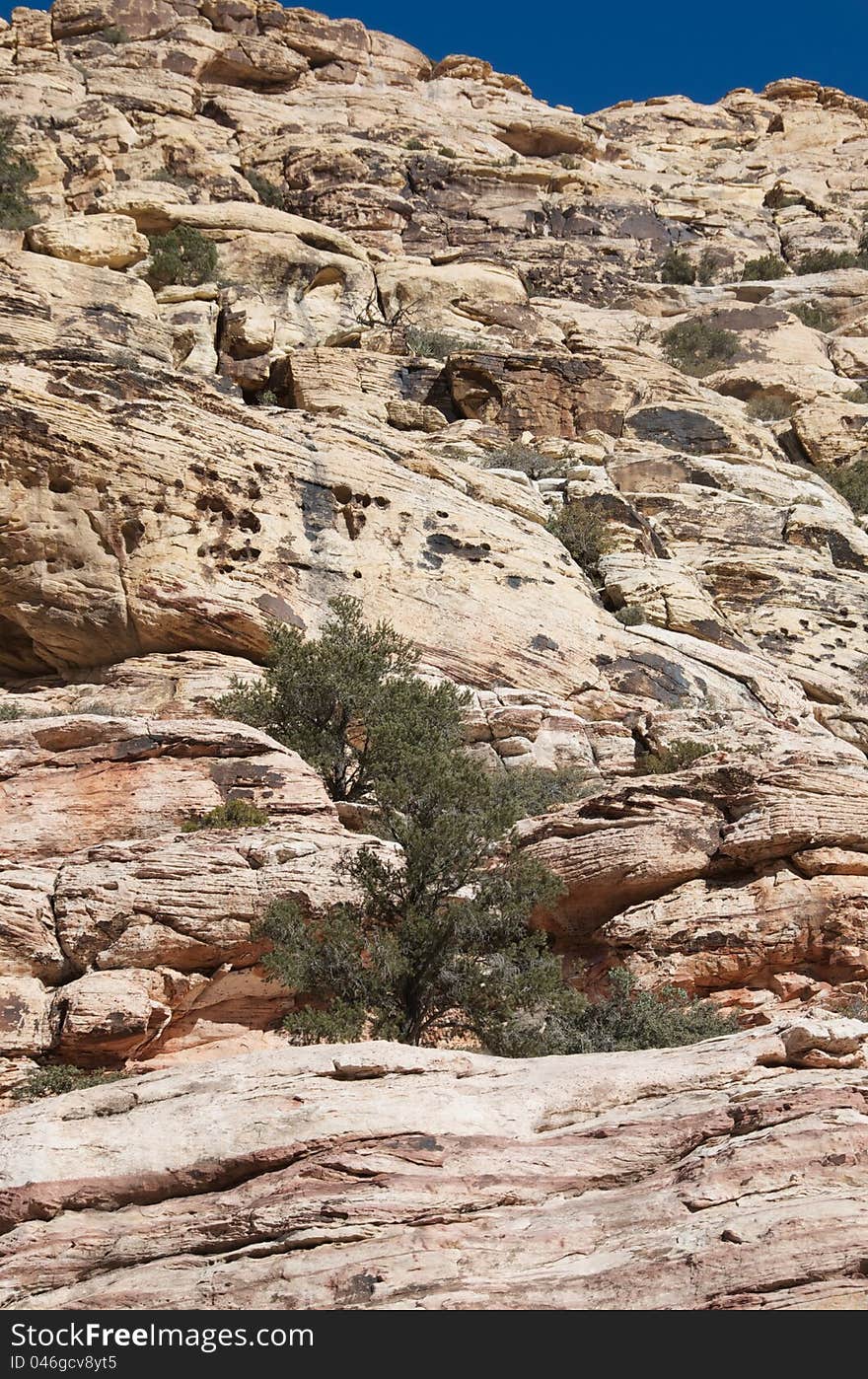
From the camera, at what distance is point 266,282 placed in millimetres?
40750

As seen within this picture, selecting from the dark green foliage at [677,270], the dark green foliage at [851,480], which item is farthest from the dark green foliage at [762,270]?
the dark green foliage at [851,480]

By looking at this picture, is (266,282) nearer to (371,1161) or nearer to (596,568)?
(596,568)

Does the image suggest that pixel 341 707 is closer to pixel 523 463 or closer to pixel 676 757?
pixel 676 757

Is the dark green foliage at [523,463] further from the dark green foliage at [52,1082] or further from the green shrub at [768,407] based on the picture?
the dark green foliage at [52,1082]

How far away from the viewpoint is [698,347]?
47094 mm

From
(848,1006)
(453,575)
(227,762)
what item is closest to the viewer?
(848,1006)

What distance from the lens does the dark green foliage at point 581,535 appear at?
2920cm

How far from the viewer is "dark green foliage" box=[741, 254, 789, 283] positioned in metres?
56.5

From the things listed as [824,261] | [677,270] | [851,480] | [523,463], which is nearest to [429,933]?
[523,463]

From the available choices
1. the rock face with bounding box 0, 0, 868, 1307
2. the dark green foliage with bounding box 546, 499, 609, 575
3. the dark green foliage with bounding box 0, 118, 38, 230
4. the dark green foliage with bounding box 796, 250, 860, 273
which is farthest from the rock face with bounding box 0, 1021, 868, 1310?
the dark green foliage with bounding box 796, 250, 860, 273

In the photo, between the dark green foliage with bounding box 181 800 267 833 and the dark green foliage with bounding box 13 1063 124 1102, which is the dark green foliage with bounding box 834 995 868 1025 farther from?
the dark green foliage with bounding box 13 1063 124 1102

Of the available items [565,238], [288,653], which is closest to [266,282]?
[565,238]

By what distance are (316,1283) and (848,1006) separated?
8601 mm

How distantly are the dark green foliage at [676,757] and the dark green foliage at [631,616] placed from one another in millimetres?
6593
